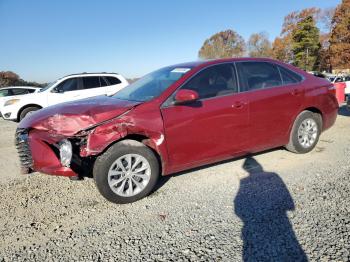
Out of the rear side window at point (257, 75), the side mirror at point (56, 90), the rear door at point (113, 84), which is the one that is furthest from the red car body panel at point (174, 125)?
the rear door at point (113, 84)

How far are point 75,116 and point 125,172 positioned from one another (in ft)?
2.89

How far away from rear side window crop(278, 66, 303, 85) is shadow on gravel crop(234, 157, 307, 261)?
1.56m

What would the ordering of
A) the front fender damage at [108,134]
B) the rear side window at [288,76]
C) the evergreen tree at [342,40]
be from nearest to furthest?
the front fender damage at [108,134], the rear side window at [288,76], the evergreen tree at [342,40]

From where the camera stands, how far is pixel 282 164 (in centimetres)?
464

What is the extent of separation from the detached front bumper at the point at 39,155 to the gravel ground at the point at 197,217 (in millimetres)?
483

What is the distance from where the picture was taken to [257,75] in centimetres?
449

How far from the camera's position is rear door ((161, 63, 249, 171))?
3695 mm

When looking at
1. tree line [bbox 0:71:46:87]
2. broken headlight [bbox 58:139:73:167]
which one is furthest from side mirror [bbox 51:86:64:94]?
tree line [bbox 0:71:46:87]

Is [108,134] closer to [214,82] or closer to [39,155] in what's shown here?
[39,155]

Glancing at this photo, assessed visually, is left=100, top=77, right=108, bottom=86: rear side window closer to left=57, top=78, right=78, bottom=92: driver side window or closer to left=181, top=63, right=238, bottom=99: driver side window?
left=57, top=78, right=78, bottom=92: driver side window

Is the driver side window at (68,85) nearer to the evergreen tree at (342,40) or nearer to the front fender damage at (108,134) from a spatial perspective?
the front fender damage at (108,134)

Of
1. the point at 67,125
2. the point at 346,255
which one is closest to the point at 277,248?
the point at 346,255

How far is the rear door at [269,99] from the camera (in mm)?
4316

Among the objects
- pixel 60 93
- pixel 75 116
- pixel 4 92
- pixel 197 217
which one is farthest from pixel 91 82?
pixel 197 217
